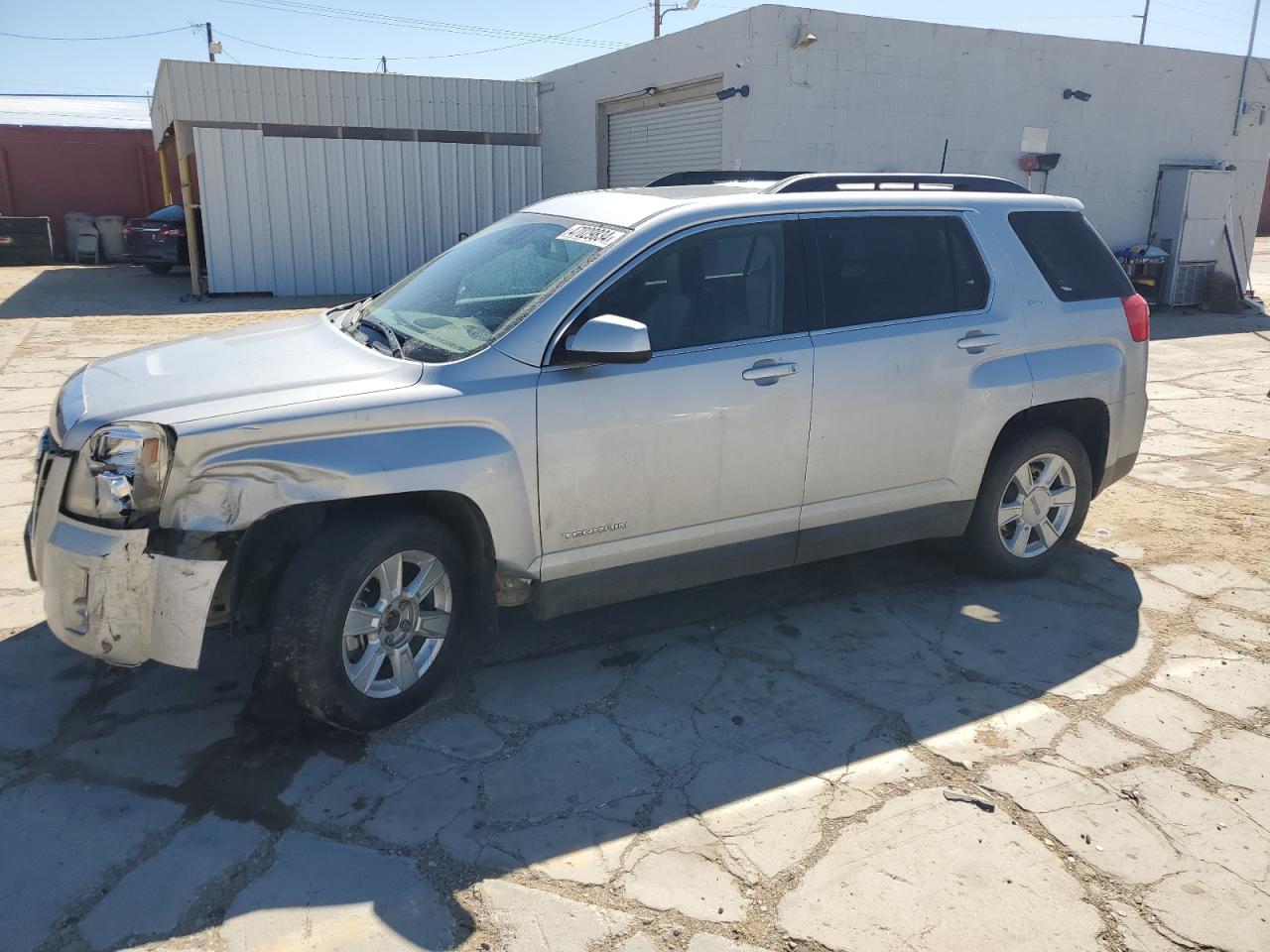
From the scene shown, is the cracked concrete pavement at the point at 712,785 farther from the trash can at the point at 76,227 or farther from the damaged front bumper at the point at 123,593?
the trash can at the point at 76,227

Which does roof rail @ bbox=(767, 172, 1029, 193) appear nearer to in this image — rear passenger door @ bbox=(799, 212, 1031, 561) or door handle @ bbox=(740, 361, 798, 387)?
rear passenger door @ bbox=(799, 212, 1031, 561)

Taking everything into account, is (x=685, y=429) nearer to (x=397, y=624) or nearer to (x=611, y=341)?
(x=611, y=341)

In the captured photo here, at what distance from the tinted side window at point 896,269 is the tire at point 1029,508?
80cm

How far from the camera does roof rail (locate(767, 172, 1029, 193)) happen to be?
A: 4398 millimetres

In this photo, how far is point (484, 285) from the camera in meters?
4.06

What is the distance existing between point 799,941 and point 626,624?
2.00 metres

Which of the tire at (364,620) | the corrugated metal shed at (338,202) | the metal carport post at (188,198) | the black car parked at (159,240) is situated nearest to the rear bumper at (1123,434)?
the tire at (364,620)

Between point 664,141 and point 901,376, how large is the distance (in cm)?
1128

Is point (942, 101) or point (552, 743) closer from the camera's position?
point (552, 743)

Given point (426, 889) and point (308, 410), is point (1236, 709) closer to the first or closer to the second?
point (426, 889)

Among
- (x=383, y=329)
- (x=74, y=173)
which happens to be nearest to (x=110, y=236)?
(x=74, y=173)

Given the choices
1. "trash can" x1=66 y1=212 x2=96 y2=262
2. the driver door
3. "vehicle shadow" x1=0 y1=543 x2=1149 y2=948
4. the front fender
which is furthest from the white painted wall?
"trash can" x1=66 y1=212 x2=96 y2=262

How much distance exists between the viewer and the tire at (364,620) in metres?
3.28

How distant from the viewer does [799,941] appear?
264 cm
